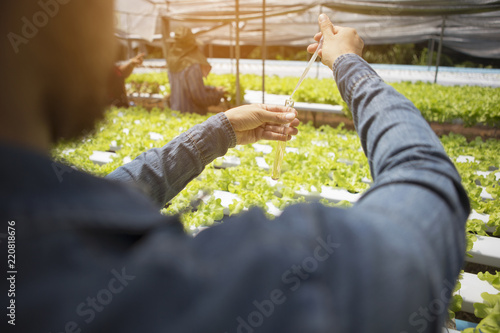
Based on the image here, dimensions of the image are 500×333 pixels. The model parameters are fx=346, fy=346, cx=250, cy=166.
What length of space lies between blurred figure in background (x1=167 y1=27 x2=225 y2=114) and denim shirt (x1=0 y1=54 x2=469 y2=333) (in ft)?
18.0

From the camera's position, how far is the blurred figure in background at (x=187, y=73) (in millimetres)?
5656

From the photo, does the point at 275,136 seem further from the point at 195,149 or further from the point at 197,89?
the point at 197,89

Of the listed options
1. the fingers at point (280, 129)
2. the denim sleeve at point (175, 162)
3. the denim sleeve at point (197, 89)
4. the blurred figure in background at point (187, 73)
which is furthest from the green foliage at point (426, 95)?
the denim sleeve at point (175, 162)

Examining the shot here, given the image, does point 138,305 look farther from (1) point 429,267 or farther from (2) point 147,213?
(1) point 429,267

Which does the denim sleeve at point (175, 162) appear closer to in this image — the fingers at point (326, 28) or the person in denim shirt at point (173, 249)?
the fingers at point (326, 28)

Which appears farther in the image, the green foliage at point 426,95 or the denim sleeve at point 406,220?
the green foliage at point 426,95

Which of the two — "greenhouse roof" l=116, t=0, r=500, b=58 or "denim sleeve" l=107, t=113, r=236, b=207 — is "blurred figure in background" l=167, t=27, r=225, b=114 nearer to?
"greenhouse roof" l=116, t=0, r=500, b=58

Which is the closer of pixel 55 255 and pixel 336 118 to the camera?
pixel 55 255

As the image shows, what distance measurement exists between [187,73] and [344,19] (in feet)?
10.9

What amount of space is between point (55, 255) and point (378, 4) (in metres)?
5.51

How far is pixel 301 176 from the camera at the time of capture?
247cm

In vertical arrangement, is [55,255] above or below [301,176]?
above


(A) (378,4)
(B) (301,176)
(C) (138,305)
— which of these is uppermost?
(A) (378,4)

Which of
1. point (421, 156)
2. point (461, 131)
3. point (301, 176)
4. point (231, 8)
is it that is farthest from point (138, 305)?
point (461, 131)
